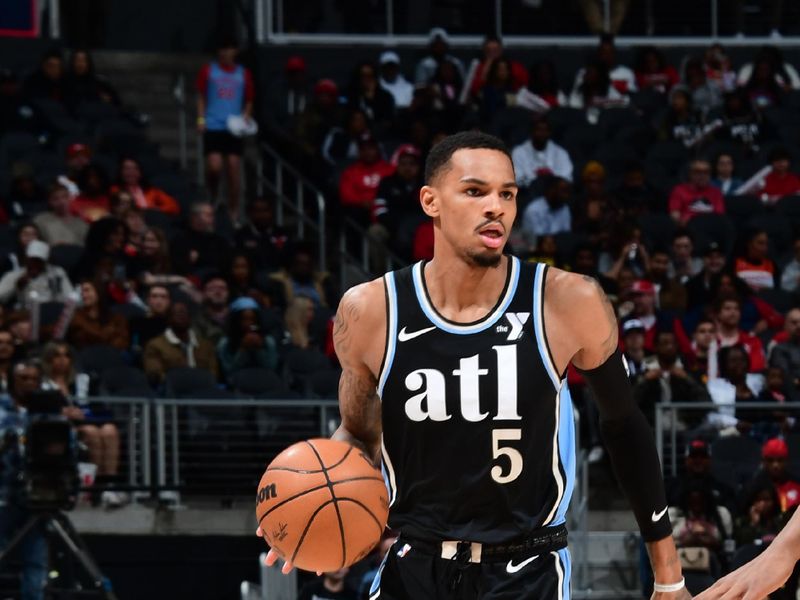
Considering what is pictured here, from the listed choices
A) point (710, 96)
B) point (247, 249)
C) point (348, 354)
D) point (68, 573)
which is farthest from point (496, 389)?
point (710, 96)

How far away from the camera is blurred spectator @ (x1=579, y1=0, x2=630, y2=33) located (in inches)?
819

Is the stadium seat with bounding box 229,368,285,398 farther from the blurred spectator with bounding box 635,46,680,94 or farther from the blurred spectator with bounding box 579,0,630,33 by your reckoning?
the blurred spectator with bounding box 579,0,630,33

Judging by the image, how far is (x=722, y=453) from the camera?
1280cm

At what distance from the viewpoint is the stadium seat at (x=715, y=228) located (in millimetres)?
16469

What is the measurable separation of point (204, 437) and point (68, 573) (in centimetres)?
223

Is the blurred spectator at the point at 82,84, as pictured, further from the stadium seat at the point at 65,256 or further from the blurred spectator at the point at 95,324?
the blurred spectator at the point at 95,324

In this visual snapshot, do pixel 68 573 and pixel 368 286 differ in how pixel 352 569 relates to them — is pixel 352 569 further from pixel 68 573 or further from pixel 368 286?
Answer: pixel 368 286

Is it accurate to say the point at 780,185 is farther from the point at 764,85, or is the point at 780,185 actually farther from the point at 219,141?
the point at 219,141

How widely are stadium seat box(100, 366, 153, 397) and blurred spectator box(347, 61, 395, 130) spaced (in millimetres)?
5838

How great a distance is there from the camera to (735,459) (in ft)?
42.0

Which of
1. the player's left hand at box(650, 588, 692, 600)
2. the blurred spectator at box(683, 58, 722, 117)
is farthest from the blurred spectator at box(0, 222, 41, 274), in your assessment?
the player's left hand at box(650, 588, 692, 600)

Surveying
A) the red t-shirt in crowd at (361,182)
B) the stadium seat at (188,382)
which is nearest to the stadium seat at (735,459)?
the stadium seat at (188,382)

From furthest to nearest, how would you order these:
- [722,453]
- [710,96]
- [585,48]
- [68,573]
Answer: [585,48], [710,96], [722,453], [68,573]

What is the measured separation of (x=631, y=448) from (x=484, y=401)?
1.82ft
